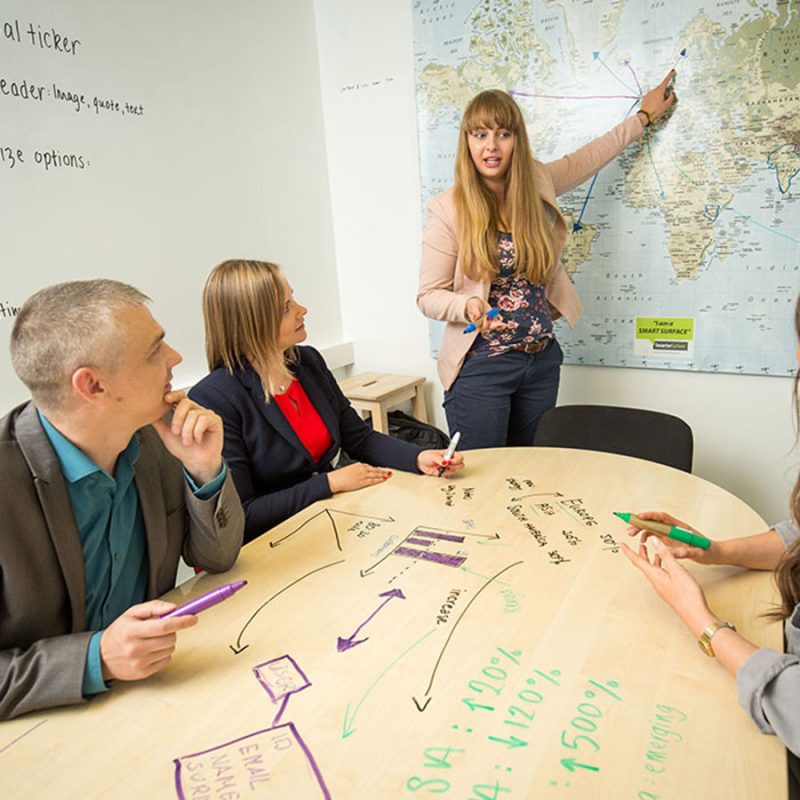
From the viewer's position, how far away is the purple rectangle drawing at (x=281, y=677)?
92 centimetres

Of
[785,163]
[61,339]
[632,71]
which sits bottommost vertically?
[61,339]

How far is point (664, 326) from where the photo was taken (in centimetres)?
268

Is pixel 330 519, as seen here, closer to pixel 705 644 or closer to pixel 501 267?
pixel 705 644

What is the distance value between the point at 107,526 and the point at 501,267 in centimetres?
159

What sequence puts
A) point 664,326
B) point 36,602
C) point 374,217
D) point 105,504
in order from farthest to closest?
1. point 374,217
2. point 664,326
3. point 105,504
4. point 36,602

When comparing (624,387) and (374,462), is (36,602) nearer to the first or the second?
(374,462)

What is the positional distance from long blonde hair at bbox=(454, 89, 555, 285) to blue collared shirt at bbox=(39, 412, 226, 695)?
53.0 inches

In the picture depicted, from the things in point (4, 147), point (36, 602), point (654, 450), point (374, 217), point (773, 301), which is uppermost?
point (4, 147)

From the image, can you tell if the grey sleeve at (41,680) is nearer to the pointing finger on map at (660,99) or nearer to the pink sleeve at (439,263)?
the pink sleeve at (439,263)

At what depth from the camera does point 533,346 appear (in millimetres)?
2336

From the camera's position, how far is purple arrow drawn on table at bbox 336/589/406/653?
3.32 feet

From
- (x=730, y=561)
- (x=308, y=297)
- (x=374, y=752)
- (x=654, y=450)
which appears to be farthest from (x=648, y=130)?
A: (x=374, y=752)

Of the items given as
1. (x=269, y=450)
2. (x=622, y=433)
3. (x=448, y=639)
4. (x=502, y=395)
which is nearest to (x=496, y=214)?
(x=502, y=395)

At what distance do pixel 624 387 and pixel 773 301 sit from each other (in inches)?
25.8
